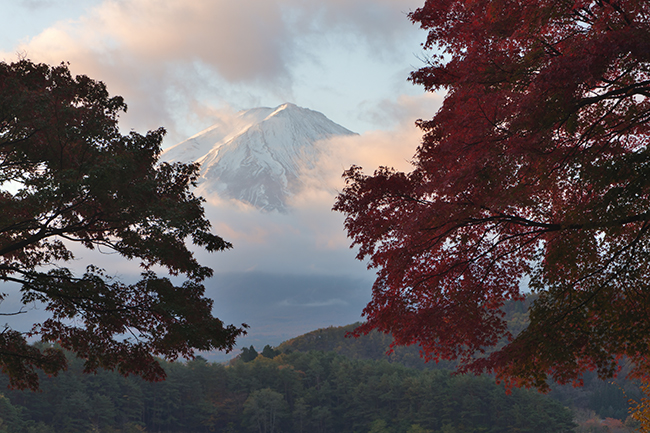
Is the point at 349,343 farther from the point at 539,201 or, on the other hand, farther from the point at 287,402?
the point at 539,201

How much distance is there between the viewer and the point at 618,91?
618cm

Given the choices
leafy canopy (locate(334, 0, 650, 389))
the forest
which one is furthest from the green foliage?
leafy canopy (locate(334, 0, 650, 389))

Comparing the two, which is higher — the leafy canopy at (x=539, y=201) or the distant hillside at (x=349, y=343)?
the distant hillside at (x=349, y=343)

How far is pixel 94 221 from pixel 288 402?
5957 centimetres

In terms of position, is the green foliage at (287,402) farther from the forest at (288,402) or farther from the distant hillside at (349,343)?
the distant hillside at (349,343)

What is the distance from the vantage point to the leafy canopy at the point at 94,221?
28.9 feet

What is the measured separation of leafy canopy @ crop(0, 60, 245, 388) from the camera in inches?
347

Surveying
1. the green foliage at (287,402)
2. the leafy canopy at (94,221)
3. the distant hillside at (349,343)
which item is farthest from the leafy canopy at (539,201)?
the distant hillside at (349,343)

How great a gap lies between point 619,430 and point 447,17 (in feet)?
239

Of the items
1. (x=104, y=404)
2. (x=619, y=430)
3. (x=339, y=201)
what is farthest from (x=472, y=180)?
(x=619, y=430)

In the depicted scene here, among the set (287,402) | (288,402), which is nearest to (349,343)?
(288,402)

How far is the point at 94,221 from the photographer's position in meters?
9.46

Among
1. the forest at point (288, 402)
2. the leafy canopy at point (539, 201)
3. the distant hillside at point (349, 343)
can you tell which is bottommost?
the forest at point (288, 402)

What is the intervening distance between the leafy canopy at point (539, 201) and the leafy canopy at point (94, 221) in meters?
4.00
